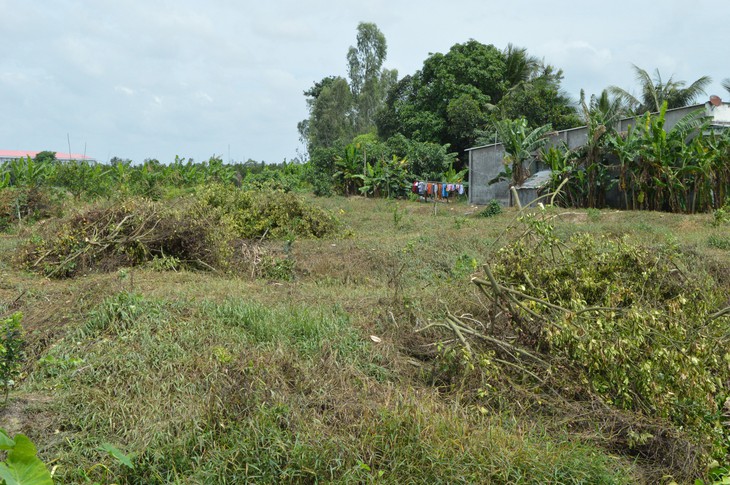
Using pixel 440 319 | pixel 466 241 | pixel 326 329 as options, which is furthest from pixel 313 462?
pixel 466 241

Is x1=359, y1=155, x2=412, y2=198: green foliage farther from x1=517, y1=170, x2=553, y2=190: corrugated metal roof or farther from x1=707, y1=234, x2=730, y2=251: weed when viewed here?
x1=707, y1=234, x2=730, y2=251: weed

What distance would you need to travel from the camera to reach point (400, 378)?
4.55m

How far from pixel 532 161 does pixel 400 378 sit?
17.6 m

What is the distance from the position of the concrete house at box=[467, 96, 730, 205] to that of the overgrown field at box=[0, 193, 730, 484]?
12.2 metres

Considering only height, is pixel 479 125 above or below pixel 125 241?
above

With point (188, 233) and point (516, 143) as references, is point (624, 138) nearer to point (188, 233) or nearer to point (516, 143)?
point (516, 143)

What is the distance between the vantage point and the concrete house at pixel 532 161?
1691 centimetres

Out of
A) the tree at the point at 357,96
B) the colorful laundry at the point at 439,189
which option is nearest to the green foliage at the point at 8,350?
the colorful laundry at the point at 439,189

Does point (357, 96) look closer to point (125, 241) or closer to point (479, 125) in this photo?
point (479, 125)

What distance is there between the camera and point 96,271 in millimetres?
8250

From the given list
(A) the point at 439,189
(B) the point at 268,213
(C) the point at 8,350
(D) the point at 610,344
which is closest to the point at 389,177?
(A) the point at 439,189

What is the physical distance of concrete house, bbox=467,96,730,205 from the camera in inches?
666

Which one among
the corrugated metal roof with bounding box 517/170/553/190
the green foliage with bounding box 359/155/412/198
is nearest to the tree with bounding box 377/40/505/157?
the green foliage with bounding box 359/155/412/198

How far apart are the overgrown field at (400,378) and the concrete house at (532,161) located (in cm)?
1216
